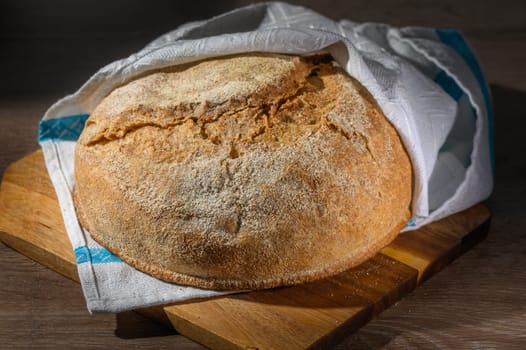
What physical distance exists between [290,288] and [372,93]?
1.33 ft

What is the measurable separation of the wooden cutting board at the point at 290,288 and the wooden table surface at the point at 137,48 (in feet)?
0.11

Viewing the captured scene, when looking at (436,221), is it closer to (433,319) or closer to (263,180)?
(433,319)

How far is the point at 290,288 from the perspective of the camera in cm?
151

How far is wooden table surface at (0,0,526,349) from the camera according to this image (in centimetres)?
149

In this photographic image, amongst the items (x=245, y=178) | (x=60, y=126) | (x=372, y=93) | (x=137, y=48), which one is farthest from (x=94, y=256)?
(x=137, y=48)

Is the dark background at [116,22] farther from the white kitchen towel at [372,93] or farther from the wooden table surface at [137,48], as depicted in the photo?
the white kitchen towel at [372,93]

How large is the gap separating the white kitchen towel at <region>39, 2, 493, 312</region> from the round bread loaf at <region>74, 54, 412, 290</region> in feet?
0.12

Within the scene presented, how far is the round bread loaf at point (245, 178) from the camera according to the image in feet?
4.79

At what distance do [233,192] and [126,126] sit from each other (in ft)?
0.88

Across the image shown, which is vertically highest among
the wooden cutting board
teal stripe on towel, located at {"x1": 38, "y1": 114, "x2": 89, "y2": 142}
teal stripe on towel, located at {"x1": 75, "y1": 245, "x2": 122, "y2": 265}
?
teal stripe on towel, located at {"x1": 38, "y1": 114, "x2": 89, "y2": 142}

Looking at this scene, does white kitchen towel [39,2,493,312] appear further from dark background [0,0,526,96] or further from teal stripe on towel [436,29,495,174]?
dark background [0,0,526,96]

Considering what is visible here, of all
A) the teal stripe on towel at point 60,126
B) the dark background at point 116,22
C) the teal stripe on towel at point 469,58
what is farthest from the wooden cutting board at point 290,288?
the dark background at point 116,22

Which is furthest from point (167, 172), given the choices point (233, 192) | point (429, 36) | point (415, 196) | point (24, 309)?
point (429, 36)

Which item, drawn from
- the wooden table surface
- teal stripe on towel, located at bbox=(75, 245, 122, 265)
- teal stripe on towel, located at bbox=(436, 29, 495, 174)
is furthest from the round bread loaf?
teal stripe on towel, located at bbox=(436, 29, 495, 174)
